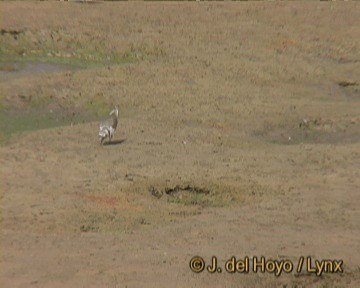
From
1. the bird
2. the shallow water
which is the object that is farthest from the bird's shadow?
the shallow water

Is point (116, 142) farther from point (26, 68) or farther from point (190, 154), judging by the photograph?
point (26, 68)

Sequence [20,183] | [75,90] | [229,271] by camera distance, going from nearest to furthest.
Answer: [229,271] → [20,183] → [75,90]

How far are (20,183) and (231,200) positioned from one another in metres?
2.82

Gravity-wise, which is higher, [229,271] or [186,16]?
[186,16]

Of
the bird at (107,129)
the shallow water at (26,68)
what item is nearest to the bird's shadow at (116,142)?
the bird at (107,129)

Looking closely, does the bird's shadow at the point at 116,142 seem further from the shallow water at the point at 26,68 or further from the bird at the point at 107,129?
the shallow water at the point at 26,68

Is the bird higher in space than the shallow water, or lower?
lower

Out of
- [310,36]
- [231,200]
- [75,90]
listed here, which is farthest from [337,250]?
[310,36]

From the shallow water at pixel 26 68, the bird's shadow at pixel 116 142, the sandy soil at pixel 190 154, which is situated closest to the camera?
the sandy soil at pixel 190 154

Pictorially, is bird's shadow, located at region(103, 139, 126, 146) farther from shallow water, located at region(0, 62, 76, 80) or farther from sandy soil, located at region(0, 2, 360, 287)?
shallow water, located at region(0, 62, 76, 80)

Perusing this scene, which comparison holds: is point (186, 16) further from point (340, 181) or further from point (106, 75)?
point (340, 181)

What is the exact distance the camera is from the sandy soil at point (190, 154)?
11.3 meters

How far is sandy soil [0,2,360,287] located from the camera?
1126 cm

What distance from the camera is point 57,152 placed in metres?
16.1
